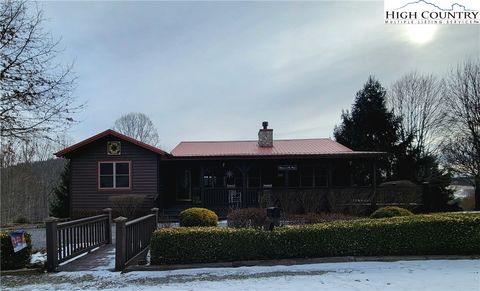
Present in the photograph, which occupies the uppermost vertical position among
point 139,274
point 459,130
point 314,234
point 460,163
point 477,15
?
point 477,15

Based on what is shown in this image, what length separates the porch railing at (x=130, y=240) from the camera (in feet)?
24.5

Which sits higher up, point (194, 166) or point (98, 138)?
point (98, 138)

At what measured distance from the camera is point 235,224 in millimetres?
10273

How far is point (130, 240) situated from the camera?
8156 millimetres

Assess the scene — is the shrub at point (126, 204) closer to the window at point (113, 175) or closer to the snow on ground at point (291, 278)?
the window at point (113, 175)

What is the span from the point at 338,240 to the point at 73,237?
6.24m

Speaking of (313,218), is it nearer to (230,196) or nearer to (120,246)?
(120,246)

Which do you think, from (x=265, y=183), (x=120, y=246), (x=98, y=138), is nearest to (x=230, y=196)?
(x=265, y=183)

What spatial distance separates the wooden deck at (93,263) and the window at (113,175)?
7.57m

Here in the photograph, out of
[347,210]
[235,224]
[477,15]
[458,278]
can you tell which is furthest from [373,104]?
[458,278]

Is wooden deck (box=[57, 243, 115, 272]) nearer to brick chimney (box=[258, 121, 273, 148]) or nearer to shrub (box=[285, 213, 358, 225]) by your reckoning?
shrub (box=[285, 213, 358, 225])

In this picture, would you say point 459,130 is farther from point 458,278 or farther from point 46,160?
point 46,160

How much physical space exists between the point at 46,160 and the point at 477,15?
34.6 metres

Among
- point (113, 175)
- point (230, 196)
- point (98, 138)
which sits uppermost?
point (98, 138)
